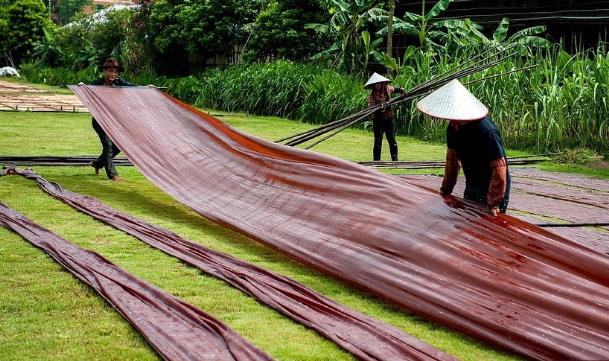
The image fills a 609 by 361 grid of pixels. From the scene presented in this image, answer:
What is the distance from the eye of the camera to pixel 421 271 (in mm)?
4883

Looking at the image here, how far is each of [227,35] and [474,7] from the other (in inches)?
305

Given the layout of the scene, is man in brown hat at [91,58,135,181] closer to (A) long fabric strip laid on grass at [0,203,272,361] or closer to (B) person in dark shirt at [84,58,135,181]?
(B) person in dark shirt at [84,58,135,181]

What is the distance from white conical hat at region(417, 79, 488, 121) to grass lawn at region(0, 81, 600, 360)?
112 centimetres

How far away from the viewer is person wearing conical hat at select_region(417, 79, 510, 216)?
5.14 m

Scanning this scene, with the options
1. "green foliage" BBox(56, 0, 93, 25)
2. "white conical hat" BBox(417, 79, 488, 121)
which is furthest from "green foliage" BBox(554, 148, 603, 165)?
"green foliage" BBox(56, 0, 93, 25)

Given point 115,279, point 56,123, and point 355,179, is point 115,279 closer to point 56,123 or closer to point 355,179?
point 355,179

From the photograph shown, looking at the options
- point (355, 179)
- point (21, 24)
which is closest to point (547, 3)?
point (355, 179)

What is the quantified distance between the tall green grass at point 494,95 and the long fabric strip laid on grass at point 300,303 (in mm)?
7990

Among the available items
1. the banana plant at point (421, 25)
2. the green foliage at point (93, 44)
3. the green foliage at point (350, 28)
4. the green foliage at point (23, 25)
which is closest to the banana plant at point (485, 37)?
the banana plant at point (421, 25)

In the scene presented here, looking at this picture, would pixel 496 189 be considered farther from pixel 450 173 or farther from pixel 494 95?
pixel 494 95

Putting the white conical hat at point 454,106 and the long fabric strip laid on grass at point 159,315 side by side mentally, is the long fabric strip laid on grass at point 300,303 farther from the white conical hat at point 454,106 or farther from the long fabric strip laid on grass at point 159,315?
the white conical hat at point 454,106

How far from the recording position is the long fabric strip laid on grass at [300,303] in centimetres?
A: 386

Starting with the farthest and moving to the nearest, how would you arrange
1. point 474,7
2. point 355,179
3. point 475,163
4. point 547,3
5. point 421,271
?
point 474,7 < point 547,3 < point 355,179 < point 475,163 < point 421,271

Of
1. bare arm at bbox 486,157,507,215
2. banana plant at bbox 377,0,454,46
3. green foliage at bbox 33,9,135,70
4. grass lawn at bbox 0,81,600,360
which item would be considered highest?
banana plant at bbox 377,0,454,46
